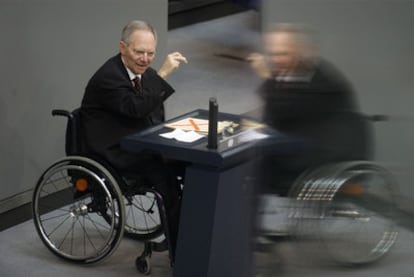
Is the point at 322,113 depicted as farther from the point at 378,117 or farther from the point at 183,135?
the point at 183,135

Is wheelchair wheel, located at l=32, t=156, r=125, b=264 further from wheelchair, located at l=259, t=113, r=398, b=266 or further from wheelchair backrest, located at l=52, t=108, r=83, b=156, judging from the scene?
wheelchair, located at l=259, t=113, r=398, b=266

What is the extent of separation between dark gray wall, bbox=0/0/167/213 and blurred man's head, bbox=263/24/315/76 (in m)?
3.38

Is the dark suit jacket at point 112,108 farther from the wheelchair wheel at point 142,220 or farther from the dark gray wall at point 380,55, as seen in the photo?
the dark gray wall at point 380,55

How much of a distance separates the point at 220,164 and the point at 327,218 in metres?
2.13

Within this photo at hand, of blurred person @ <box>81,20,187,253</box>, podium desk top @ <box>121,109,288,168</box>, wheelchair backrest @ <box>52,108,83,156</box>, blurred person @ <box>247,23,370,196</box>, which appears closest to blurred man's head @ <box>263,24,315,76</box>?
blurred person @ <box>247,23,370,196</box>

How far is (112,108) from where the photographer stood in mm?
3342

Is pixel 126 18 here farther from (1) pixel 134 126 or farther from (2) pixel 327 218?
(2) pixel 327 218

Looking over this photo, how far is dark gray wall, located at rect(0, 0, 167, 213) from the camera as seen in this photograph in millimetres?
4039

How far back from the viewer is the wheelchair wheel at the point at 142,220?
369 centimetres

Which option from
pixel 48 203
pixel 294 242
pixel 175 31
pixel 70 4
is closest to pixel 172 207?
pixel 48 203

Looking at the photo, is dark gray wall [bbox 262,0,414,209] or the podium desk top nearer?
dark gray wall [bbox 262,0,414,209]

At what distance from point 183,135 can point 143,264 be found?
66cm

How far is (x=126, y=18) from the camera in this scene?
4.73 meters

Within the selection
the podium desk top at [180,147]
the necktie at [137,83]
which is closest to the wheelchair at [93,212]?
Answer: the podium desk top at [180,147]
